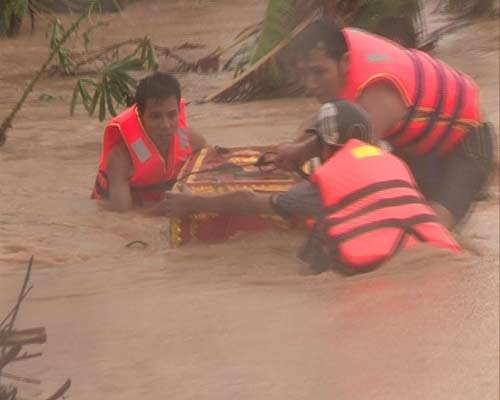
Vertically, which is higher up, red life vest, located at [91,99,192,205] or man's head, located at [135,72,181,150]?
man's head, located at [135,72,181,150]

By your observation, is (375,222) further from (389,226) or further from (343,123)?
(343,123)

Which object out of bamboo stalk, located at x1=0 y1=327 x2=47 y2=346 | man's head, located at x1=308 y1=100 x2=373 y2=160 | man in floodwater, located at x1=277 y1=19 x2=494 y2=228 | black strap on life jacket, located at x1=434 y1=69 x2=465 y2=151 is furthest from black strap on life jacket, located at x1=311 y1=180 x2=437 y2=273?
bamboo stalk, located at x1=0 y1=327 x2=47 y2=346

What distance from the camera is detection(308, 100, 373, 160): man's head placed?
189 inches

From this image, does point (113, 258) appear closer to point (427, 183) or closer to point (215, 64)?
point (427, 183)

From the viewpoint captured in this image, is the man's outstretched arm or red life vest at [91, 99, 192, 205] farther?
red life vest at [91, 99, 192, 205]

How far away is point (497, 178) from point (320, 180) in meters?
2.14

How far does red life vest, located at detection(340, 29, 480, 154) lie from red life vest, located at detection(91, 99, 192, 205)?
124 centimetres

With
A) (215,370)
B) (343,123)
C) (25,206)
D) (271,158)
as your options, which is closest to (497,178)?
(271,158)

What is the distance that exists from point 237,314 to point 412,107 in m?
1.70

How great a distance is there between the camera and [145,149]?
20.4 feet

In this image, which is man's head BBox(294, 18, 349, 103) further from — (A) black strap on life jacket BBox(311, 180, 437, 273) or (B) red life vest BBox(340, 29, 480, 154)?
(A) black strap on life jacket BBox(311, 180, 437, 273)

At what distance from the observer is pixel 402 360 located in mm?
3348

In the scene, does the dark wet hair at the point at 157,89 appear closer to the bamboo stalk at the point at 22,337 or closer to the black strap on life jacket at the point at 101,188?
the black strap on life jacket at the point at 101,188

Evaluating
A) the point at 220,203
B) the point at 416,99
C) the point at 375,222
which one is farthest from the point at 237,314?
the point at 416,99
